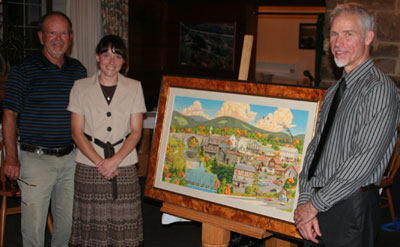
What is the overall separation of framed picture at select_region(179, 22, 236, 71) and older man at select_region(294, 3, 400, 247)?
19.1 ft

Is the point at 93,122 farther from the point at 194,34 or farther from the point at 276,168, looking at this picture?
the point at 194,34

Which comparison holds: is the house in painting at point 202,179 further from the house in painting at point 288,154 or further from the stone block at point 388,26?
the stone block at point 388,26

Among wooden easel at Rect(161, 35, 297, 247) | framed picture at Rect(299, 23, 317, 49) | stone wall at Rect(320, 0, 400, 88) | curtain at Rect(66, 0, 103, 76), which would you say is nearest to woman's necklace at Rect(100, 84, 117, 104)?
wooden easel at Rect(161, 35, 297, 247)

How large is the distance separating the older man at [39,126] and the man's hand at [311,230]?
162 cm

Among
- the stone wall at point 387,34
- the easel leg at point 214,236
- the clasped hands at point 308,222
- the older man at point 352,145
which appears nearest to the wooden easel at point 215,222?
the easel leg at point 214,236

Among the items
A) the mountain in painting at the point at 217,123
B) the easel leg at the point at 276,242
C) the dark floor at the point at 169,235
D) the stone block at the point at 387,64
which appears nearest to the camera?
the mountain in painting at the point at 217,123

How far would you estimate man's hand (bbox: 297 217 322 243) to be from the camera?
80.6 inches

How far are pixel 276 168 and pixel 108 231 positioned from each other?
43.9 inches

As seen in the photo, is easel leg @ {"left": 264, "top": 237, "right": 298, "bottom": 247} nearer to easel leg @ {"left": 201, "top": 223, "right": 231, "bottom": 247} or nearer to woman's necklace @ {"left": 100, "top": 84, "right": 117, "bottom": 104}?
easel leg @ {"left": 201, "top": 223, "right": 231, "bottom": 247}

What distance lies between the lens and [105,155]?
271 centimetres

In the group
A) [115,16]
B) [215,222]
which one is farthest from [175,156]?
[115,16]

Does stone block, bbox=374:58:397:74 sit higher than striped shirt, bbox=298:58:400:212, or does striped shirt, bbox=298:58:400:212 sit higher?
stone block, bbox=374:58:397:74

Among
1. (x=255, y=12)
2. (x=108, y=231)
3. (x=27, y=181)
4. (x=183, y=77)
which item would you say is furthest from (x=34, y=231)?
(x=255, y=12)

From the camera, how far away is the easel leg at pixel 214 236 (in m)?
2.66
